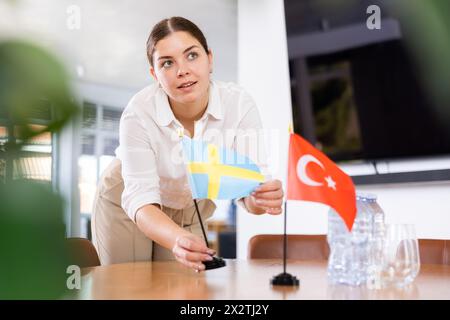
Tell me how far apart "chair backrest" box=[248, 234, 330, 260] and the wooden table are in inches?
21.7

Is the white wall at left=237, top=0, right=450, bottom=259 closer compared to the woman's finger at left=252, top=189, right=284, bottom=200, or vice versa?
the woman's finger at left=252, top=189, right=284, bottom=200

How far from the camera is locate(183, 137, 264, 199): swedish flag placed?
1.08 meters

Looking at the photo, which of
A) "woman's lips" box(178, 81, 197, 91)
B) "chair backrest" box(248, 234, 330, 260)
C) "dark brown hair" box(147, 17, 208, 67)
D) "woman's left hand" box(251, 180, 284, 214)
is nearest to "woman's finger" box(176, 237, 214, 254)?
"woman's left hand" box(251, 180, 284, 214)

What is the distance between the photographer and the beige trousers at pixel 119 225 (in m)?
1.91

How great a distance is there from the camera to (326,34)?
9.61ft

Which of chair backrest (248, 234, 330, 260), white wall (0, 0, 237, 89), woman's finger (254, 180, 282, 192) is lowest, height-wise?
chair backrest (248, 234, 330, 260)

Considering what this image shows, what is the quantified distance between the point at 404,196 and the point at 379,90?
0.53 metres

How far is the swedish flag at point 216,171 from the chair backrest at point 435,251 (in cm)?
85

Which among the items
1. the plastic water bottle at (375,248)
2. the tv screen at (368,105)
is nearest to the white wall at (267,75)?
the tv screen at (368,105)

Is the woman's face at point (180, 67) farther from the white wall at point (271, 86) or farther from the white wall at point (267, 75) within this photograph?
the white wall at point (267, 75)

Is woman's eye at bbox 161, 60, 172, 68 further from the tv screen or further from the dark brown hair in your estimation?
the tv screen

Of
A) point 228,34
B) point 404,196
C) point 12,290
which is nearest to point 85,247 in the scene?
point 12,290

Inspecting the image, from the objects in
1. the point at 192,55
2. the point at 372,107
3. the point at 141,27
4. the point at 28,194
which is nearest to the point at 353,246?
the point at 192,55
